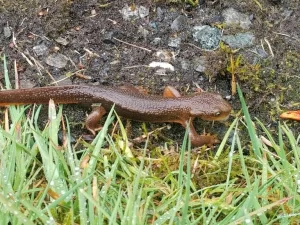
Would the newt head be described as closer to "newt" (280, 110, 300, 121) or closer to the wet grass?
the wet grass

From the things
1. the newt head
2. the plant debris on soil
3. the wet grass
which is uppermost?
the plant debris on soil

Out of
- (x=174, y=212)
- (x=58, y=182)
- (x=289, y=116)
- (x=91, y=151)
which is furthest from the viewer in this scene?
(x=289, y=116)

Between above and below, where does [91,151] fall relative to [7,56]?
below

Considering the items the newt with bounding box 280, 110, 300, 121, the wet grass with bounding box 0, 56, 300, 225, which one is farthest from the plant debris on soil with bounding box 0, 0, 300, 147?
the wet grass with bounding box 0, 56, 300, 225

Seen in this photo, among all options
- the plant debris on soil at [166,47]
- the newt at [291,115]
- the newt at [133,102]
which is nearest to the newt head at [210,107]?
the newt at [133,102]

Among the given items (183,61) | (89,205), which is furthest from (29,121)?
(183,61)

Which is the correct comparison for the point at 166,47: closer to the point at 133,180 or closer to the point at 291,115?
the point at 291,115

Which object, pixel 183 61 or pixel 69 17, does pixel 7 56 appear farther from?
pixel 183 61
